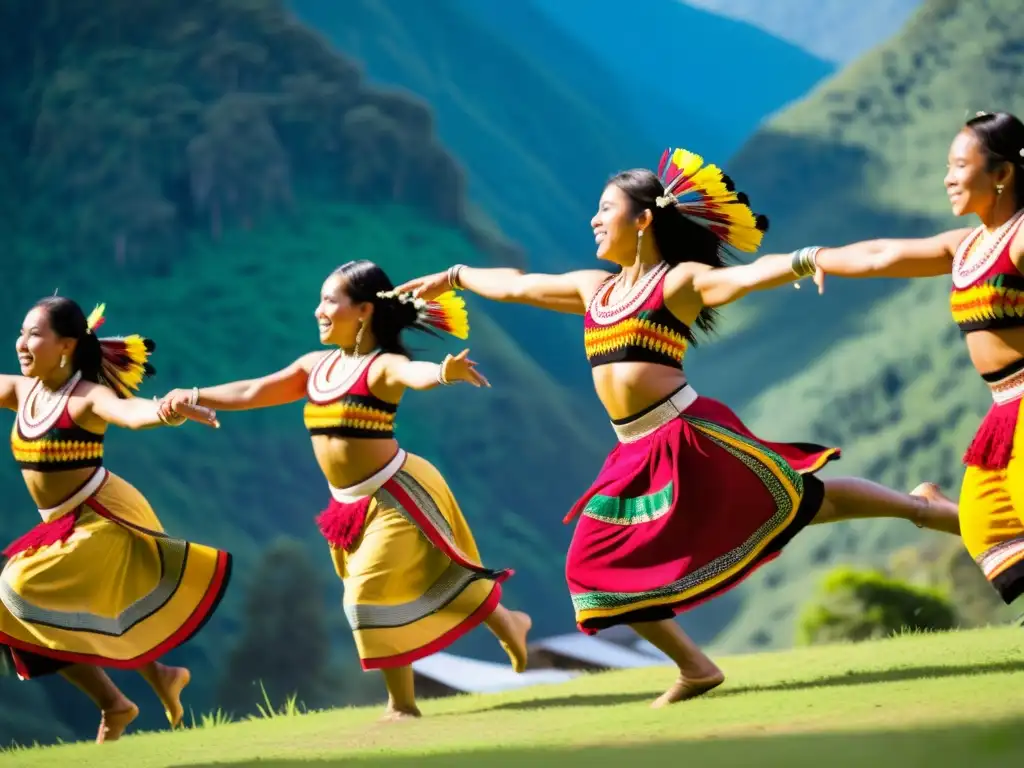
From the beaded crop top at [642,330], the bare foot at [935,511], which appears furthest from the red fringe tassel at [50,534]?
the bare foot at [935,511]

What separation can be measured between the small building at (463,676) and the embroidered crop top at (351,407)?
623cm

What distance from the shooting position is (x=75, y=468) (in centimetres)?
506

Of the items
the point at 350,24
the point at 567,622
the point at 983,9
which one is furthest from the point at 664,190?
the point at 350,24

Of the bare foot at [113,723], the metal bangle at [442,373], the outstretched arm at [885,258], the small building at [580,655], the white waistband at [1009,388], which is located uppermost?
the outstretched arm at [885,258]

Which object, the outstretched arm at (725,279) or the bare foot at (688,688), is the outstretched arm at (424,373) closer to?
the outstretched arm at (725,279)

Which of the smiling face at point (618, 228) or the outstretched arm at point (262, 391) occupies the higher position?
the smiling face at point (618, 228)

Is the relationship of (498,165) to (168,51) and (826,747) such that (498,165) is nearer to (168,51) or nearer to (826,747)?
(168,51)

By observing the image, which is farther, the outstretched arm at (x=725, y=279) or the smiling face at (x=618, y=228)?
the smiling face at (x=618, y=228)

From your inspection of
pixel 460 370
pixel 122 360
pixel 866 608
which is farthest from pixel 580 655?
pixel 460 370

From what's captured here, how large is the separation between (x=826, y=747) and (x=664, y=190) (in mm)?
1871

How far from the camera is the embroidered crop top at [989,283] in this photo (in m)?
3.85

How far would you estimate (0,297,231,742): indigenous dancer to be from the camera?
16.2ft

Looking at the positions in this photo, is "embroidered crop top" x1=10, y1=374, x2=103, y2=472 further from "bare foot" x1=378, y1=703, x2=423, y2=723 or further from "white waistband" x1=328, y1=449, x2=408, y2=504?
"bare foot" x1=378, y1=703, x2=423, y2=723

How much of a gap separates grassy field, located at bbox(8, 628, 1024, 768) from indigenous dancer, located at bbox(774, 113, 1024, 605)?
1.35 ft
